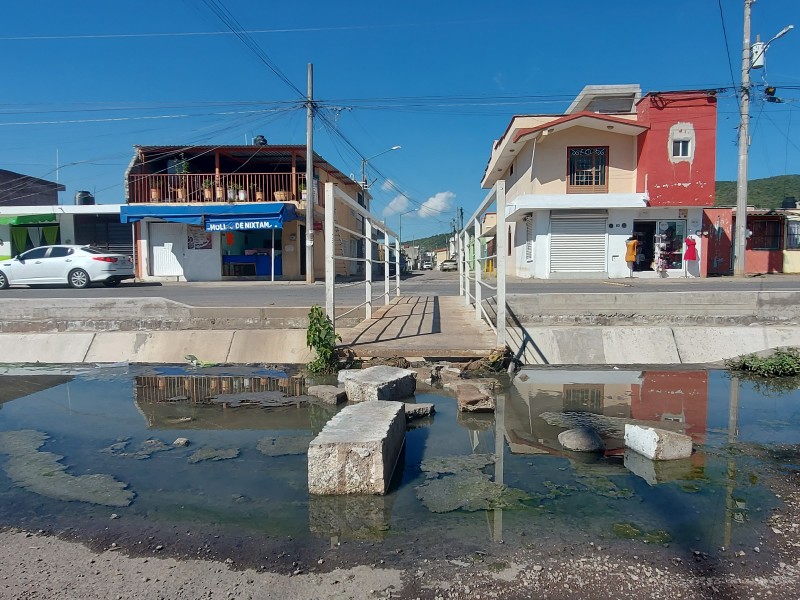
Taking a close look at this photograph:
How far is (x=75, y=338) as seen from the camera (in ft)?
24.3

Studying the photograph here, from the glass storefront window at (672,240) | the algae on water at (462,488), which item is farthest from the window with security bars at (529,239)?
the algae on water at (462,488)

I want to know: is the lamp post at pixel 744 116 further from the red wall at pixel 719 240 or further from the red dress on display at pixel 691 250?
the red wall at pixel 719 240

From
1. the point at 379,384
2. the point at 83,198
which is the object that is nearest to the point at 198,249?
the point at 83,198

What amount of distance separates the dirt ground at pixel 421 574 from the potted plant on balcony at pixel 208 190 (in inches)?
847

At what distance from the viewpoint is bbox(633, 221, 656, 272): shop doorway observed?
21.5 metres

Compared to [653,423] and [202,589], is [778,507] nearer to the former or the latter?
[653,423]

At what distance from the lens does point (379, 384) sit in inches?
185

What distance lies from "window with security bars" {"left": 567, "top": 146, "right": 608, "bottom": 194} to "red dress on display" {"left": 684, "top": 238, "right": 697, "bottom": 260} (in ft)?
12.2

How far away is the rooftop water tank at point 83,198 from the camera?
26.8 m

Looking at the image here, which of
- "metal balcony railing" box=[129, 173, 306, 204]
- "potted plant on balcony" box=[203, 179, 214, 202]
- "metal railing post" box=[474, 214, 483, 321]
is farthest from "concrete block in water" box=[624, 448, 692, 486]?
"potted plant on balcony" box=[203, 179, 214, 202]

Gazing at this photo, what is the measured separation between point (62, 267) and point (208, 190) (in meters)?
6.96

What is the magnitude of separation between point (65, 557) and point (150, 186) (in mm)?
23255

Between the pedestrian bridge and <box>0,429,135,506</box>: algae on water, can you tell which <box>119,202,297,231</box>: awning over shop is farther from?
<box>0,429,135,506</box>: algae on water

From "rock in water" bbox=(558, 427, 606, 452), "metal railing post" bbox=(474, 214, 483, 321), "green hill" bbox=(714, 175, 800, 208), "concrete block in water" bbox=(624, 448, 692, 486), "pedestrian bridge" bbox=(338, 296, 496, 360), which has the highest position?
"green hill" bbox=(714, 175, 800, 208)
